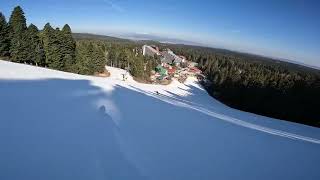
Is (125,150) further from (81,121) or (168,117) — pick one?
(168,117)

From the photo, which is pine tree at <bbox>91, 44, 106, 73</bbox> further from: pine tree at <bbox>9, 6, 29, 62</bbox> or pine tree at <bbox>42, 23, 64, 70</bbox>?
pine tree at <bbox>9, 6, 29, 62</bbox>

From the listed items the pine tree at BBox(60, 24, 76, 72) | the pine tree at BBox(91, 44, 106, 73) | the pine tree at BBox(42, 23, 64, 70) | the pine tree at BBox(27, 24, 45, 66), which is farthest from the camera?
the pine tree at BBox(91, 44, 106, 73)

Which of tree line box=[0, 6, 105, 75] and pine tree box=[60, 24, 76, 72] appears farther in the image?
pine tree box=[60, 24, 76, 72]

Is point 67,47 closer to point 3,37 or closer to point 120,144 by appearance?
point 3,37

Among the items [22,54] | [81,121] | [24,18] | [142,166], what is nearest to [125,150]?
[142,166]

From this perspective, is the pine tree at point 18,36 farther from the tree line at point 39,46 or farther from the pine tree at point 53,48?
the pine tree at point 53,48

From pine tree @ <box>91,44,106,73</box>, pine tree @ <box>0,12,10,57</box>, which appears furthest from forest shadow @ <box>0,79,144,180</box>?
pine tree @ <box>91,44,106,73</box>

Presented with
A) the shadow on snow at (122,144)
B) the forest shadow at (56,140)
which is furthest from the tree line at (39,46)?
the forest shadow at (56,140)
